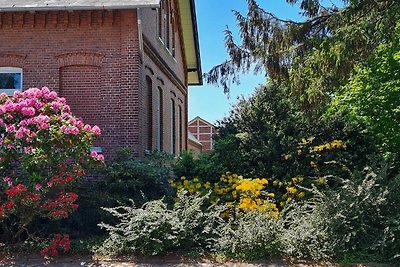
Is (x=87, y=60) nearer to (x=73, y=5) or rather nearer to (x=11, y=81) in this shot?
(x=73, y=5)

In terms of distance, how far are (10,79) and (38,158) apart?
5.36 m

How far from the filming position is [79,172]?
9227 millimetres

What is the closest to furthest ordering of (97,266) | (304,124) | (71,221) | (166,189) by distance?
(97,266), (71,221), (166,189), (304,124)

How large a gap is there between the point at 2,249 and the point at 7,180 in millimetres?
1459

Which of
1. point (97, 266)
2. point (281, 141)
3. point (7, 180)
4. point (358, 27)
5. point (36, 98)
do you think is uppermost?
point (358, 27)

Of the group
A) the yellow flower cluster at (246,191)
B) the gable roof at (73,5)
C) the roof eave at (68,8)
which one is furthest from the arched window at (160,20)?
the yellow flower cluster at (246,191)

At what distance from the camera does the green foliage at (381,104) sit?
12.3 m

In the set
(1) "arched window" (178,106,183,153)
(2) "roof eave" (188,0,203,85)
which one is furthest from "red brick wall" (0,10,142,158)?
(2) "roof eave" (188,0,203,85)

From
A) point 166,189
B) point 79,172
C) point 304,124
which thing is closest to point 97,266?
point 79,172

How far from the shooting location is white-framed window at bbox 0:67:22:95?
42.9 ft

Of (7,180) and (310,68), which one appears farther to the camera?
(310,68)

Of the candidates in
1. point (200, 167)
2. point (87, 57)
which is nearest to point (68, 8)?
point (87, 57)

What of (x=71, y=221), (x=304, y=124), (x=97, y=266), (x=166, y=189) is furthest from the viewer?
(x=304, y=124)

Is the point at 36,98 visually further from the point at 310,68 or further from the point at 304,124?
the point at 304,124
